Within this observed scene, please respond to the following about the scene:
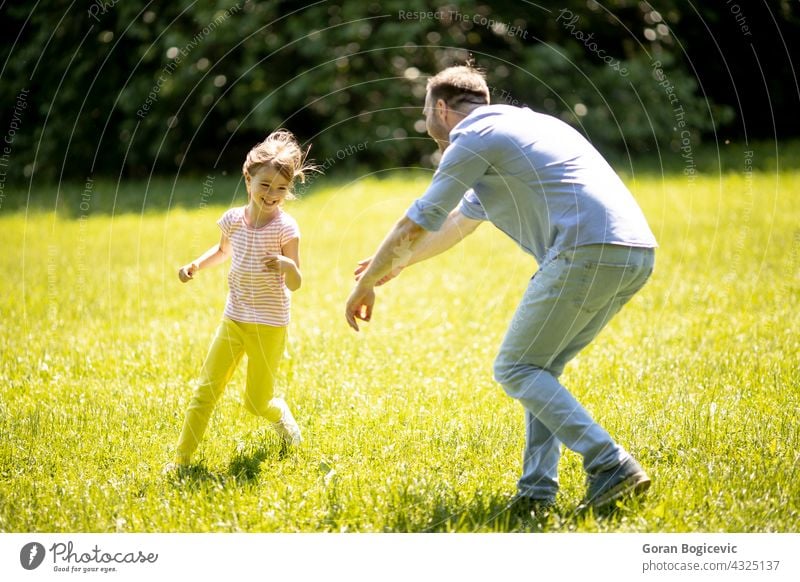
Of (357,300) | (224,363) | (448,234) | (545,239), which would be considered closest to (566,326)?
(545,239)

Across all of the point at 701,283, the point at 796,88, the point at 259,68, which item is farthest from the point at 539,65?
the point at 701,283

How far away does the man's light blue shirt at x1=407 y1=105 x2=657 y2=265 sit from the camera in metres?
4.20

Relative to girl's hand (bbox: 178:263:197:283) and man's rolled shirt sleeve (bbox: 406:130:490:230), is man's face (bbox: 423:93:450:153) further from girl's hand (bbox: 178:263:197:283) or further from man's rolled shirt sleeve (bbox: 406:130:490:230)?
girl's hand (bbox: 178:263:197:283)

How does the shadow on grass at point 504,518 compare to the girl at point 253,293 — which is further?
the girl at point 253,293

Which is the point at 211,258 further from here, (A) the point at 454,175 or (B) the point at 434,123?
(A) the point at 454,175

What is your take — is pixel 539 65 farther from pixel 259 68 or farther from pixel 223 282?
pixel 223 282

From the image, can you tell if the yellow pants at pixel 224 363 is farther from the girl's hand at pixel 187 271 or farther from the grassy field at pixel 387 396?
the girl's hand at pixel 187 271

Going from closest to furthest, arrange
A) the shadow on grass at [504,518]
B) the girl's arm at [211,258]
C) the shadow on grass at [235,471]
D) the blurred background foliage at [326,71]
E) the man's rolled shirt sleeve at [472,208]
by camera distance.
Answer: the shadow on grass at [504,518] → the shadow on grass at [235,471] → the man's rolled shirt sleeve at [472,208] → the girl's arm at [211,258] → the blurred background foliage at [326,71]

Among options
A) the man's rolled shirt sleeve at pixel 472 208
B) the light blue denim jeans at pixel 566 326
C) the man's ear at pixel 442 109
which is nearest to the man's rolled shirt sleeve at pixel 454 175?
the man's ear at pixel 442 109

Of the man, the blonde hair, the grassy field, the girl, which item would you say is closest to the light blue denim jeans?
the man

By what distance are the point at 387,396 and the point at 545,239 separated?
213 cm

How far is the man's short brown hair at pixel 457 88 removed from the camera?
449cm

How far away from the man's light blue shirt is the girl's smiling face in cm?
100
